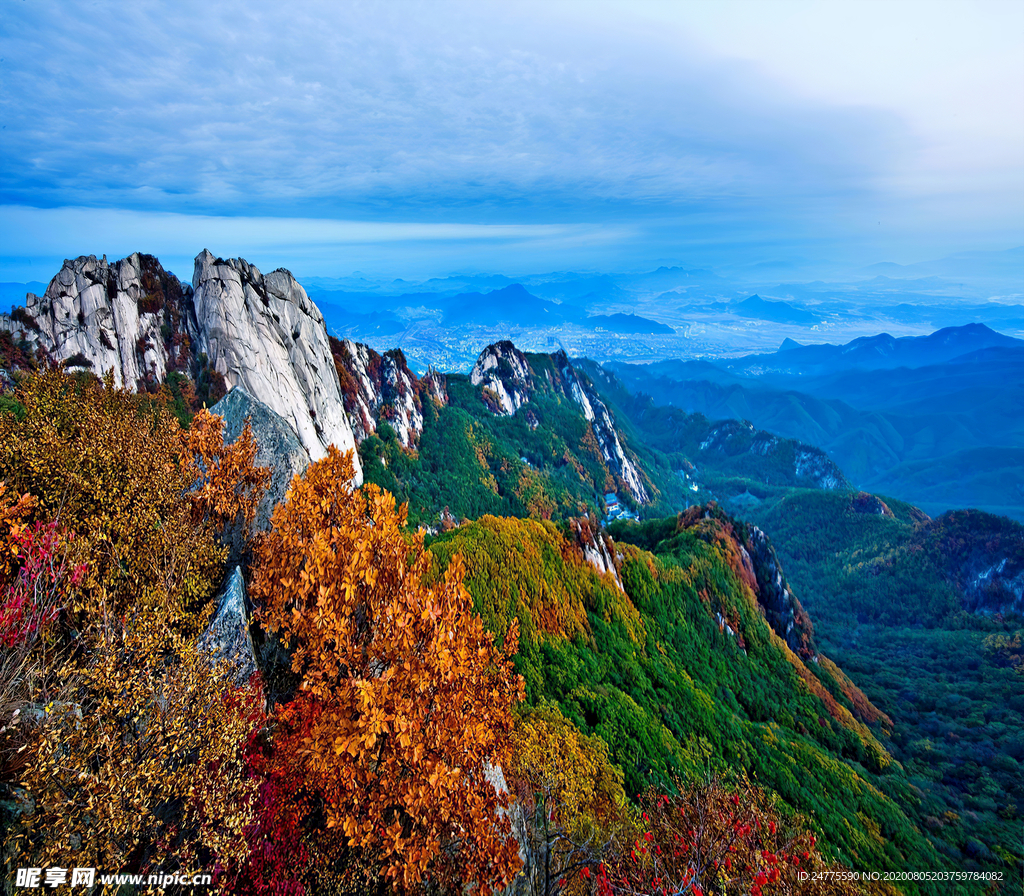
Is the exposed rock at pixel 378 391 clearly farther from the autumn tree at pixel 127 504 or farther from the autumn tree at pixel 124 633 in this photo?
the autumn tree at pixel 124 633

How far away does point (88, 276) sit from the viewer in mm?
54656

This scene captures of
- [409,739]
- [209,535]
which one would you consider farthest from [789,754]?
[209,535]

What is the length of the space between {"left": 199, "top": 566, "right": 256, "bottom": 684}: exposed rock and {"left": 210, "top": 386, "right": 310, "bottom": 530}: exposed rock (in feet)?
13.9

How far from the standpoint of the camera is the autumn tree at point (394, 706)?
9.22 metres

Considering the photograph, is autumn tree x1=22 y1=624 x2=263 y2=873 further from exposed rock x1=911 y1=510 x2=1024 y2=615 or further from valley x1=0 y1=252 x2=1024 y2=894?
exposed rock x1=911 y1=510 x2=1024 y2=615

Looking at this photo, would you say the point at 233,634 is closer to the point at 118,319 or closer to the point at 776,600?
the point at 118,319

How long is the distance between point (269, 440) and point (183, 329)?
170 ft

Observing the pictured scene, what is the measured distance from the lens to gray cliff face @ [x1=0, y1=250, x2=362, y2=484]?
2024 inches

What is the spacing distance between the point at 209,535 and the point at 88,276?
63.2 m

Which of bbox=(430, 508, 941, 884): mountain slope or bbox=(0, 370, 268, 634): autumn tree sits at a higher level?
bbox=(0, 370, 268, 634): autumn tree

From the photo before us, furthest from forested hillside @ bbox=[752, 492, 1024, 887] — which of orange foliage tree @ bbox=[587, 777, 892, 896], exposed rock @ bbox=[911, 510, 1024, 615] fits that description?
orange foliage tree @ bbox=[587, 777, 892, 896]

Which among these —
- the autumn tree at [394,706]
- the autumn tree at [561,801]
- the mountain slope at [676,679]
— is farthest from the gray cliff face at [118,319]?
the autumn tree at [561,801]

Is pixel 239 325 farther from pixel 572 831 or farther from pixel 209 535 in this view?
pixel 572 831

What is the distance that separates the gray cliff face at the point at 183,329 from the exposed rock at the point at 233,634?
40.6 meters
